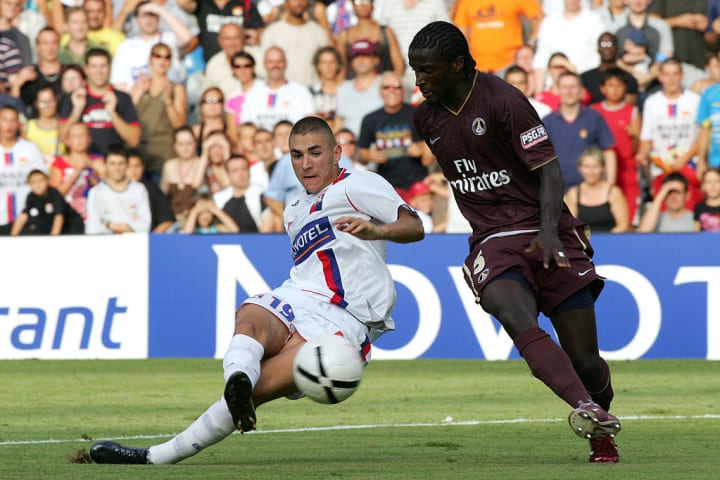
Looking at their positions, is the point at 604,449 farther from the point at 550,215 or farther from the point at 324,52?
the point at 324,52

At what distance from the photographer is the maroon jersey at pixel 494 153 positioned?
22.1 feet

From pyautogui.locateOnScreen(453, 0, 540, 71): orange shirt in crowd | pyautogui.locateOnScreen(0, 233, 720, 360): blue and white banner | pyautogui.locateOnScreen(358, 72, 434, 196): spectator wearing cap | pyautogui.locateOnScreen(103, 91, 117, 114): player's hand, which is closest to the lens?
pyautogui.locateOnScreen(0, 233, 720, 360): blue and white banner

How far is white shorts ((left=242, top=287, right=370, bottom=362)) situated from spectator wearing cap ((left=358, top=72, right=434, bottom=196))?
29.3 ft

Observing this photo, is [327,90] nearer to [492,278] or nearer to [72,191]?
[72,191]

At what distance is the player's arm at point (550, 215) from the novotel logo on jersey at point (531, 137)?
0.38 ft

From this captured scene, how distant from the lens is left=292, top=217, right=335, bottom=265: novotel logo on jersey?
6.72m

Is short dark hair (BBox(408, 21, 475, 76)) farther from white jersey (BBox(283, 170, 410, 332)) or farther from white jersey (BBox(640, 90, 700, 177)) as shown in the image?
white jersey (BBox(640, 90, 700, 177))

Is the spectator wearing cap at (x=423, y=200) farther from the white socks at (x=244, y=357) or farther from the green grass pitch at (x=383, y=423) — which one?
the white socks at (x=244, y=357)

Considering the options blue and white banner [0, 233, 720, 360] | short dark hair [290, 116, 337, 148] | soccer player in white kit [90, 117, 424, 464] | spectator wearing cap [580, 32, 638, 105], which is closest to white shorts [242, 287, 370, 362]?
soccer player in white kit [90, 117, 424, 464]

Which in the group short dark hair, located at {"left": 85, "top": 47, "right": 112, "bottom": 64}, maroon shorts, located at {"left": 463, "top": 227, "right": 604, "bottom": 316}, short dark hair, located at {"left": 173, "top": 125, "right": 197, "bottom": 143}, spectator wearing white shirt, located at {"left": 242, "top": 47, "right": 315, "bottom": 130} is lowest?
short dark hair, located at {"left": 173, "top": 125, "right": 197, "bottom": 143}

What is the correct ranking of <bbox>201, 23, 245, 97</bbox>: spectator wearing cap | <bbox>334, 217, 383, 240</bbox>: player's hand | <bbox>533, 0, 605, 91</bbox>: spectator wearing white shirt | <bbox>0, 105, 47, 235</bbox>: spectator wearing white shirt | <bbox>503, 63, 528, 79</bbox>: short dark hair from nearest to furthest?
<bbox>334, 217, 383, 240</bbox>: player's hand, <bbox>503, 63, 528, 79</bbox>: short dark hair, <bbox>0, 105, 47, 235</bbox>: spectator wearing white shirt, <bbox>533, 0, 605, 91</bbox>: spectator wearing white shirt, <bbox>201, 23, 245, 97</bbox>: spectator wearing cap

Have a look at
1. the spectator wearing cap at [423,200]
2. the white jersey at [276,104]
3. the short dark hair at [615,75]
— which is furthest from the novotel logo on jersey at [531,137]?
the white jersey at [276,104]

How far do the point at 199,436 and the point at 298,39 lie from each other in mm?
10893

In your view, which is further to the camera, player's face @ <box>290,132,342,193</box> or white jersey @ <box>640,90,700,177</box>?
white jersey @ <box>640,90,700,177</box>
